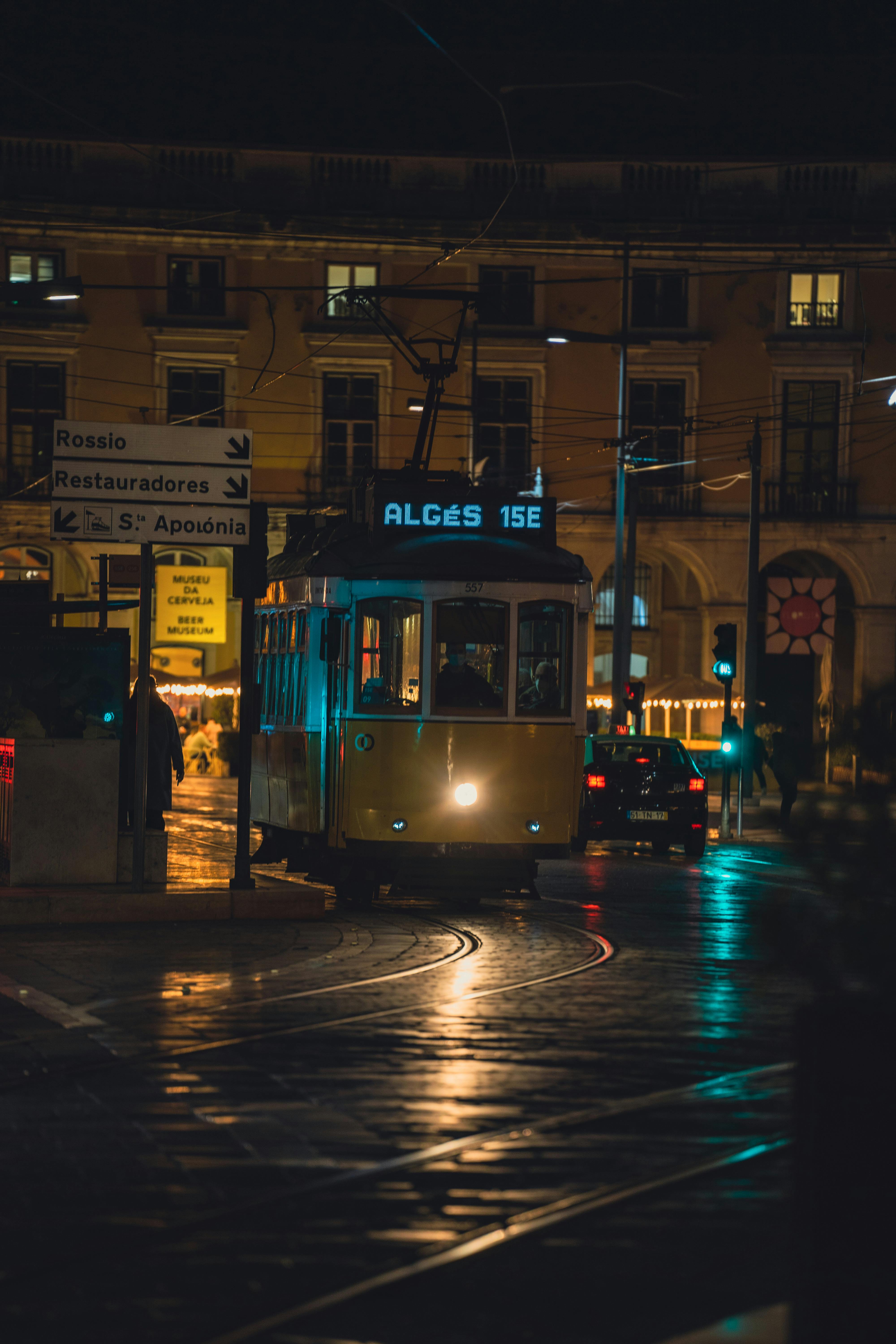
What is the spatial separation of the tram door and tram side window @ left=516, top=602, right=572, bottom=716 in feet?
4.83

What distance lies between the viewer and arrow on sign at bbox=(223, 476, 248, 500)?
46.2ft

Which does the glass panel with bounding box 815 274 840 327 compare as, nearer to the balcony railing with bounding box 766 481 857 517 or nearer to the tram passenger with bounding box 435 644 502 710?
the balcony railing with bounding box 766 481 857 517

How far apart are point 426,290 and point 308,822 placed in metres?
5.83

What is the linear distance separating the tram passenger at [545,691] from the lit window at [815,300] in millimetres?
32129

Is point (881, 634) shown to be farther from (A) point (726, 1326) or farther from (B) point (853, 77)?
(A) point (726, 1326)

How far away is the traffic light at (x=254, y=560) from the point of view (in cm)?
1442

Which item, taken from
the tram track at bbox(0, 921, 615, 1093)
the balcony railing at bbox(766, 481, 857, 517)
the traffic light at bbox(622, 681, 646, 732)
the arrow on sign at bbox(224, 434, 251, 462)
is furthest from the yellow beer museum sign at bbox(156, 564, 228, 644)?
the tram track at bbox(0, 921, 615, 1093)

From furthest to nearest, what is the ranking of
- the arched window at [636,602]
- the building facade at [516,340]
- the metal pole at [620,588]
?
1. the arched window at [636,602]
2. the building facade at [516,340]
3. the metal pole at [620,588]

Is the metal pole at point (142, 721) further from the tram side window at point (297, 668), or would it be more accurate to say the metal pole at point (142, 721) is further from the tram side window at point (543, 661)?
the tram side window at point (543, 661)

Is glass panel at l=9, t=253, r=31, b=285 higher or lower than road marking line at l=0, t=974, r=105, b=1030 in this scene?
higher

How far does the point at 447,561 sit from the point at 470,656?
0.82 metres

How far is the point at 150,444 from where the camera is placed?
13891 mm

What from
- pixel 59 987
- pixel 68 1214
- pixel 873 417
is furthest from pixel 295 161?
pixel 68 1214

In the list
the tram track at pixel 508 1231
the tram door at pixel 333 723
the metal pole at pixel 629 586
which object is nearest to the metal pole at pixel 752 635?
the metal pole at pixel 629 586
